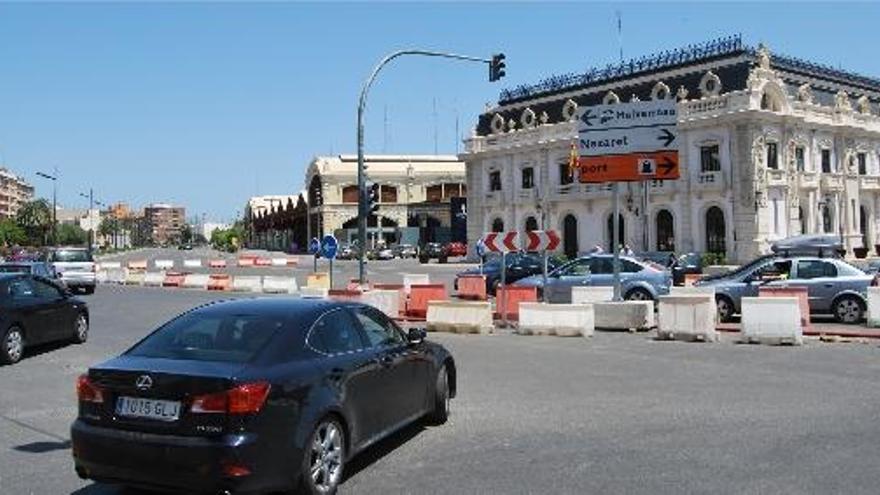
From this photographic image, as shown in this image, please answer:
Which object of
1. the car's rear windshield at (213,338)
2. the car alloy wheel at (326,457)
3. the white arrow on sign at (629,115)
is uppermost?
Answer: the white arrow on sign at (629,115)

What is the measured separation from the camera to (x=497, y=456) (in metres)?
7.54

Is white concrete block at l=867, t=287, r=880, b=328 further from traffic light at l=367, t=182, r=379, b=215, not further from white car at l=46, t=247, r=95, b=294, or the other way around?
white car at l=46, t=247, r=95, b=294

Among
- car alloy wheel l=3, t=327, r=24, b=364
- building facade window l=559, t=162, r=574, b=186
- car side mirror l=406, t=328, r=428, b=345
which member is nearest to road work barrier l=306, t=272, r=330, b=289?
car alloy wheel l=3, t=327, r=24, b=364

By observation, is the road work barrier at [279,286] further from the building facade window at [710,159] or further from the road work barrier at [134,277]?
the building facade window at [710,159]

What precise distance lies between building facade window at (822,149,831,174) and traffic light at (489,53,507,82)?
4029 centimetres

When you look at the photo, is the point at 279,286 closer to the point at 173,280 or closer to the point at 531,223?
the point at 173,280

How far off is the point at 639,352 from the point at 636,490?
8455 mm

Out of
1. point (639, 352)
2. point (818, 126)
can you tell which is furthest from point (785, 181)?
point (639, 352)

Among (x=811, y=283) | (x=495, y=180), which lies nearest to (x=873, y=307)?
(x=811, y=283)

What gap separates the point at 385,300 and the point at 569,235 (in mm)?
45136

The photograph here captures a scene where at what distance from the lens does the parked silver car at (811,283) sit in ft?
61.4

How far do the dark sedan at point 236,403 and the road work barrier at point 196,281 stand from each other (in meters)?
32.7

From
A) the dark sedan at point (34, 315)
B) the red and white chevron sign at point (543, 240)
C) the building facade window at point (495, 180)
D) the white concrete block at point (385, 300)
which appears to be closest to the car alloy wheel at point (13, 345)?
the dark sedan at point (34, 315)

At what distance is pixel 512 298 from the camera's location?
826 inches
